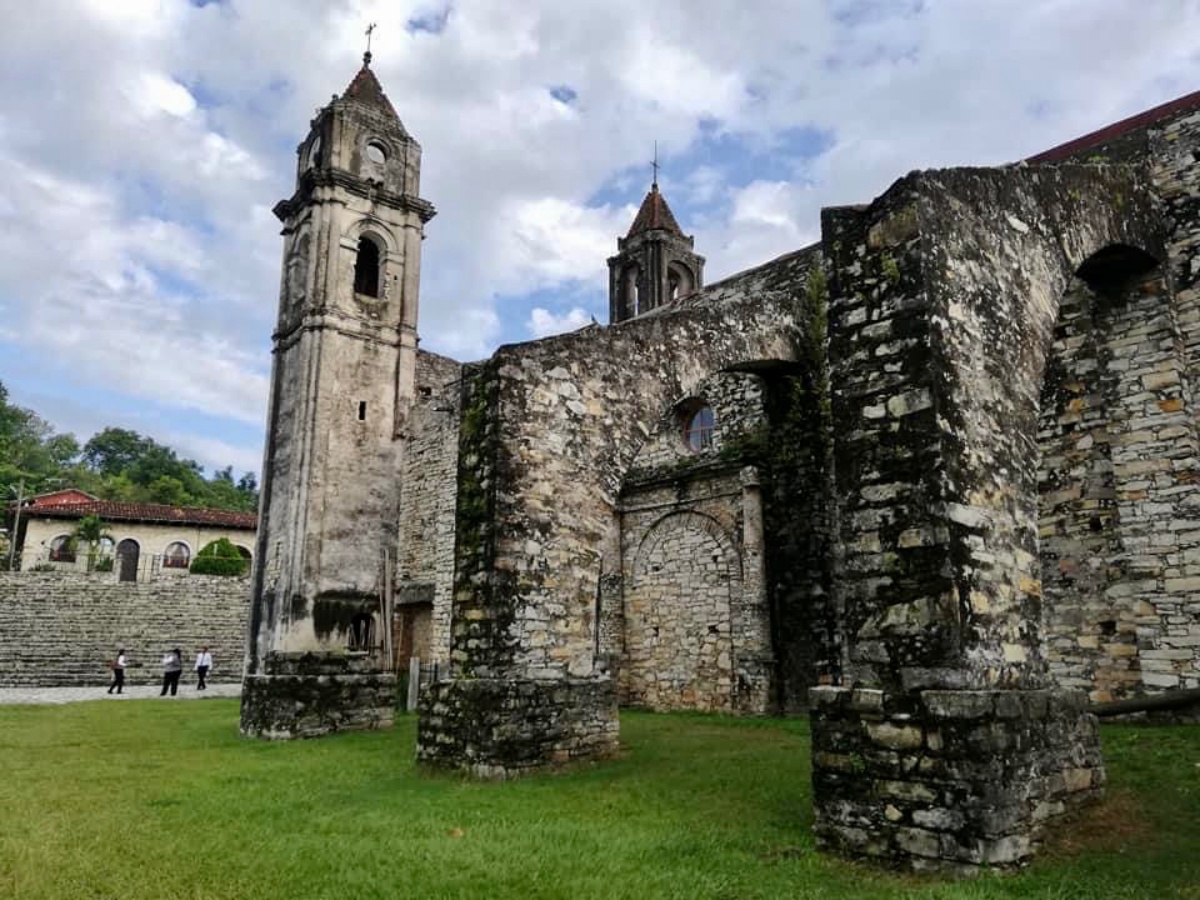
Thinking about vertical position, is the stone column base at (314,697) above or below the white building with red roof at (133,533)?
below

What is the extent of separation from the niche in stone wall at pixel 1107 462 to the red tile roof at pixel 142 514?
3588 centimetres

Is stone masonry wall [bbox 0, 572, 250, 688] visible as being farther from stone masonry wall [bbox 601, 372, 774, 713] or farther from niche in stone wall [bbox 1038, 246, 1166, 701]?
niche in stone wall [bbox 1038, 246, 1166, 701]

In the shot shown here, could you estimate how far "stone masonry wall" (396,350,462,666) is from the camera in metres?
18.5

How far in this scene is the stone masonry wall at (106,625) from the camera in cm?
2458

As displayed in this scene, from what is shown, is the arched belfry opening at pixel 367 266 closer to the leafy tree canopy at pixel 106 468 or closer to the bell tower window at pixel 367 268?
the bell tower window at pixel 367 268

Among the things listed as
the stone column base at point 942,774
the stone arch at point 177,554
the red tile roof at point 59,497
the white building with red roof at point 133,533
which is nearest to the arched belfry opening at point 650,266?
the white building with red roof at point 133,533

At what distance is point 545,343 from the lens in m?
9.15

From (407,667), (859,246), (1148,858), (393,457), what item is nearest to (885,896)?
(1148,858)

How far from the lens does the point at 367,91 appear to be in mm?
19859

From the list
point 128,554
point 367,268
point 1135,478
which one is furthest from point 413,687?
point 128,554

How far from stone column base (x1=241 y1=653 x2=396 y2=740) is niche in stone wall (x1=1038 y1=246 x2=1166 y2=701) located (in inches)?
357

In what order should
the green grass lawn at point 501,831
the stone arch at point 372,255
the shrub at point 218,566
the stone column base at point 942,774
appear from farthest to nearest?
the shrub at point 218,566
the stone arch at point 372,255
the stone column base at point 942,774
the green grass lawn at point 501,831

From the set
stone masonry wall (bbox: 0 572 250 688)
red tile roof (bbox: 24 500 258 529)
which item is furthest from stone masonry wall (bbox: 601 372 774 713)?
red tile roof (bbox: 24 500 258 529)

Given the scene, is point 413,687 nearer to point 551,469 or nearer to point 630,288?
point 551,469
